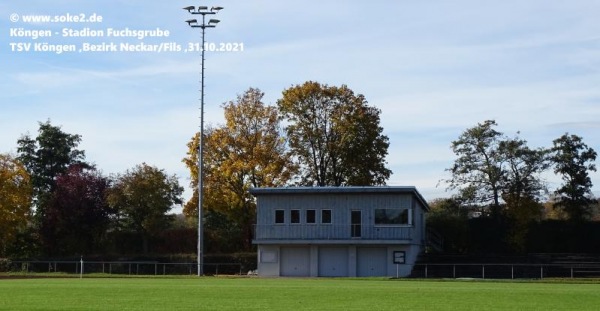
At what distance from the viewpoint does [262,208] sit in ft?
209

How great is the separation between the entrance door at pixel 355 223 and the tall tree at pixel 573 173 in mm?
19349

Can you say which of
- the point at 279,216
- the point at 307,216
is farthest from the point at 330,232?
the point at 279,216

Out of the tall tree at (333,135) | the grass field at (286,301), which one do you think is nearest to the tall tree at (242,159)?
the tall tree at (333,135)

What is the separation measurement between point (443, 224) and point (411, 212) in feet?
48.4

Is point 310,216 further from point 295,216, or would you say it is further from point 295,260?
point 295,260

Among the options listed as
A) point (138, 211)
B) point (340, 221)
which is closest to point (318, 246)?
point (340, 221)

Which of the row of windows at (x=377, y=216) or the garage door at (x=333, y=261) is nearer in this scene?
the row of windows at (x=377, y=216)

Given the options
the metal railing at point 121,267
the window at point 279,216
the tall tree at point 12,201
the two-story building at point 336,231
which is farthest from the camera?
the tall tree at point 12,201

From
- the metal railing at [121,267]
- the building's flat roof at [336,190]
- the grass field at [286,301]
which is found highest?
the building's flat roof at [336,190]

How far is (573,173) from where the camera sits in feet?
241

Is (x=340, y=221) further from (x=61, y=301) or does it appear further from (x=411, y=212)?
(x=61, y=301)

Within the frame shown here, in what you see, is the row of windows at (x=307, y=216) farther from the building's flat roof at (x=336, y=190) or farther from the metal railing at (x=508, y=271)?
the metal railing at (x=508, y=271)

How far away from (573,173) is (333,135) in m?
18.7

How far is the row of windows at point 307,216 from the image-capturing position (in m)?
62.8
